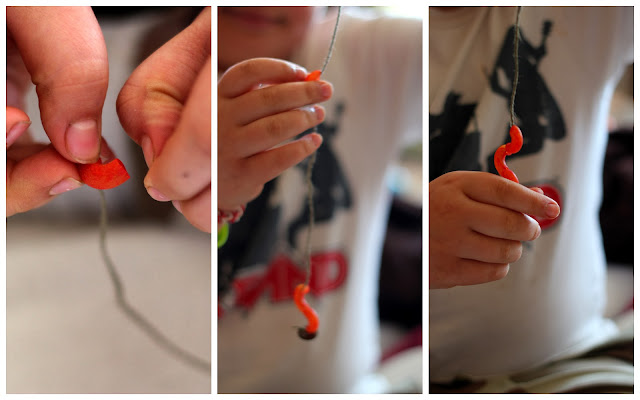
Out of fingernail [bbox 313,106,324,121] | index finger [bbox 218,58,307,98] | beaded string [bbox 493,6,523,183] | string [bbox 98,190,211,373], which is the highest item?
index finger [bbox 218,58,307,98]

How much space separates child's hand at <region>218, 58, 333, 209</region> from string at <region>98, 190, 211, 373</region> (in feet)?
0.47

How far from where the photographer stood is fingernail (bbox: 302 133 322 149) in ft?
1.97

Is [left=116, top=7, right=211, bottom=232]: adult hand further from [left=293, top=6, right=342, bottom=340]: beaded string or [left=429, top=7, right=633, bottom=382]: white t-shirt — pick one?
[left=429, top=7, right=633, bottom=382]: white t-shirt

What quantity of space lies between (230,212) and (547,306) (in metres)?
0.39

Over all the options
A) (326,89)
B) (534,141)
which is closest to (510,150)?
(534,141)

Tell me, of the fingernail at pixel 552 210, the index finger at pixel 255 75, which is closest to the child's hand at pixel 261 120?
the index finger at pixel 255 75

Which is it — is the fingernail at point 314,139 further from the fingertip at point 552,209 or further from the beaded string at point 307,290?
the fingertip at point 552,209

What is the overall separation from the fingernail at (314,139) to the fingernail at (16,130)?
313mm

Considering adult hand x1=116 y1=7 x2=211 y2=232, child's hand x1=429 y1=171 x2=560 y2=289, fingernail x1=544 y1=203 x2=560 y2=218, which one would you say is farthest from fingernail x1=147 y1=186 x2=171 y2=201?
fingernail x1=544 y1=203 x2=560 y2=218

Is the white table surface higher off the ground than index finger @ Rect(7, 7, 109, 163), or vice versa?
index finger @ Rect(7, 7, 109, 163)

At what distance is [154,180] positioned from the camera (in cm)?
58

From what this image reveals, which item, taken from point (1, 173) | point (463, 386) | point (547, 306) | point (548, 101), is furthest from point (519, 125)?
point (1, 173)

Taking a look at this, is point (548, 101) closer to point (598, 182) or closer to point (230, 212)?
point (598, 182)

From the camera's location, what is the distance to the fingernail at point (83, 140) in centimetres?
55
